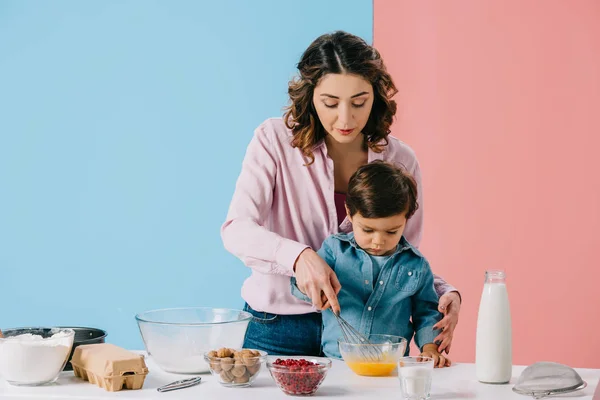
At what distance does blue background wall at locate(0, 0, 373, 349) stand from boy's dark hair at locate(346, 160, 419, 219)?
197cm

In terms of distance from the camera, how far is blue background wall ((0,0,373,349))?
4059 mm

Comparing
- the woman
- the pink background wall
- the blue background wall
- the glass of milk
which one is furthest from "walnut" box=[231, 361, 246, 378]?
the blue background wall

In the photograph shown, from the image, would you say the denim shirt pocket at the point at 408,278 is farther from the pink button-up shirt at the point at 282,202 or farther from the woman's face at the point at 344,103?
the woman's face at the point at 344,103

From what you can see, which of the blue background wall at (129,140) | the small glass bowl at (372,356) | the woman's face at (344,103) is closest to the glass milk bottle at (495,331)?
the small glass bowl at (372,356)

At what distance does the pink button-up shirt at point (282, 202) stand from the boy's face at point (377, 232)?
0.11 m

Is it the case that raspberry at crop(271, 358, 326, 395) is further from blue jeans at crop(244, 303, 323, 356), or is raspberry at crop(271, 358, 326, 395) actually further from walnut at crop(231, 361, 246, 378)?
blue jeans at crop(244, 303, 323, 356)

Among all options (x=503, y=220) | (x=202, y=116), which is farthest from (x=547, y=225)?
(x=202, y=116)

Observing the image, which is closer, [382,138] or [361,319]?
[361,319]

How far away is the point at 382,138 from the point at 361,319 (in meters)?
0.47

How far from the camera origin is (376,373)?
1726 mm

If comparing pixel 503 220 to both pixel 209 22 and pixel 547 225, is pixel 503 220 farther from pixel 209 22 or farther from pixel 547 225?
pixel 209 22

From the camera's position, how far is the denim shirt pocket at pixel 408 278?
201 cm

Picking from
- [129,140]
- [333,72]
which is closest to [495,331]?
[333,72]

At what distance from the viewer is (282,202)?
2.12 m
